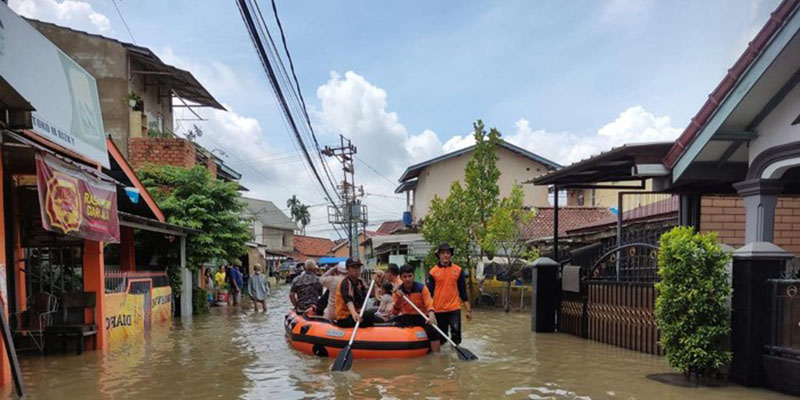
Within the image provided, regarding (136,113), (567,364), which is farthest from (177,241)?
(567,364)

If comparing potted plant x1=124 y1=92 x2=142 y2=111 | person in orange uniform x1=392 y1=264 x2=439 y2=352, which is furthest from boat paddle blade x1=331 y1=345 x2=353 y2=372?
potted plant x1=124 y1=92 x2=142 y2=111

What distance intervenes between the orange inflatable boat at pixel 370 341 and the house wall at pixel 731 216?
259 inches

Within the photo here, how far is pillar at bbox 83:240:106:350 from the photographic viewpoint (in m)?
9.75

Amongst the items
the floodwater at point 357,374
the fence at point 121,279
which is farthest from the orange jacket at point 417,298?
the fence at point 121,279

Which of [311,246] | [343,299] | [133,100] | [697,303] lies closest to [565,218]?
[343,299]

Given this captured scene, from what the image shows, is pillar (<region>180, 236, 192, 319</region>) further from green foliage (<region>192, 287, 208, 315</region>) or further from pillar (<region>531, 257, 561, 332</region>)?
pillar (<region>531, 257, 561, 332</region>)

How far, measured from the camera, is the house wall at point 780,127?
7.14 metres

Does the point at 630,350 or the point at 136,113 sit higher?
the point at 136,113

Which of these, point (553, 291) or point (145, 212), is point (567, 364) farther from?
point (145, 212)

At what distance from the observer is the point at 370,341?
875cm

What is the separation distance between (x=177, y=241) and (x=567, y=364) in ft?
40.3

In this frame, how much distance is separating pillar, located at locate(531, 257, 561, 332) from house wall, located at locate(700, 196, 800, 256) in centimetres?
313

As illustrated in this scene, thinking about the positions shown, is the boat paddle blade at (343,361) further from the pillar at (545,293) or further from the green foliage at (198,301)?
the green foliage at (198,301)

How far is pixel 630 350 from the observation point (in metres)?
9.24
